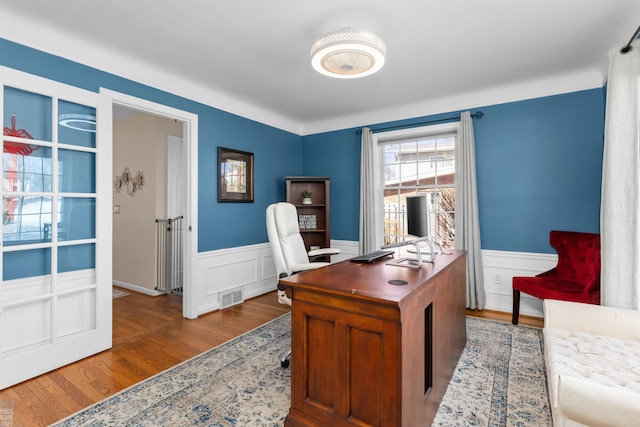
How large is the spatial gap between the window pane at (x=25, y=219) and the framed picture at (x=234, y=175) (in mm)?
1689

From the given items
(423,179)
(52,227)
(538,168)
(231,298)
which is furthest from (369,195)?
(52,227)

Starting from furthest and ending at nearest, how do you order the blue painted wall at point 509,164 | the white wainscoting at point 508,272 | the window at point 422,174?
the window at point 422,174, the white wainscoting at point 508,272, the blue painted wall at point 509,164

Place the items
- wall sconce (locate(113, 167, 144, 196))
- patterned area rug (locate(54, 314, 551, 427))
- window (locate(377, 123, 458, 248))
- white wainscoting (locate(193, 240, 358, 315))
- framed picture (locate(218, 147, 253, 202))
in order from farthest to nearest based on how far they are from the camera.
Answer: wall sconce (locate(113, 167, 144, 196)) → window (locate(377, 123, 458, 248)) → framed picture (locate(218, 147, 253, 202)) → white wainscoting (locate(193, 240, 358, 315)) → patterned area rug (locate(54, 314, 551, 427))

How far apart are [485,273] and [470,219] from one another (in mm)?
680

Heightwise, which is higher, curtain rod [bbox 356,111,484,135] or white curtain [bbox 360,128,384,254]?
curtain rod [bbox 356,111,484,135]

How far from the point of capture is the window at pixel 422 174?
13.0ft

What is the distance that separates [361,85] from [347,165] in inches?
54.2

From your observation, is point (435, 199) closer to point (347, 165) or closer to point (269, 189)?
point (347, 165)

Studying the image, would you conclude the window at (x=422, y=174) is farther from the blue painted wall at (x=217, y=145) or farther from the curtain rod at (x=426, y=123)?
the blue painted wall at (x=217, y=145)

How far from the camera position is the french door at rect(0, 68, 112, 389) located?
6.97ft

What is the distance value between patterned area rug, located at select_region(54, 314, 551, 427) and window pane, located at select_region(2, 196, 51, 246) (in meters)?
1.28

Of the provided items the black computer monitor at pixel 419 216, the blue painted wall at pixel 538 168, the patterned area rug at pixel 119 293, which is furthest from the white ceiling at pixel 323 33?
the patterned area rug at pixel 119 293

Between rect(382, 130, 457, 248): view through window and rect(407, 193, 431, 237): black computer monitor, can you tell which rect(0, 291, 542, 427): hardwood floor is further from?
rect(407, 193, 431, 237): black computer monitor

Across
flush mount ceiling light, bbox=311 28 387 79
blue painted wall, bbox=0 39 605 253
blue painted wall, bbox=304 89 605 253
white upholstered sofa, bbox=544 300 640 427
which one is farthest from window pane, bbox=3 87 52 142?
blue painted wall, bbox=304 89 605 253
